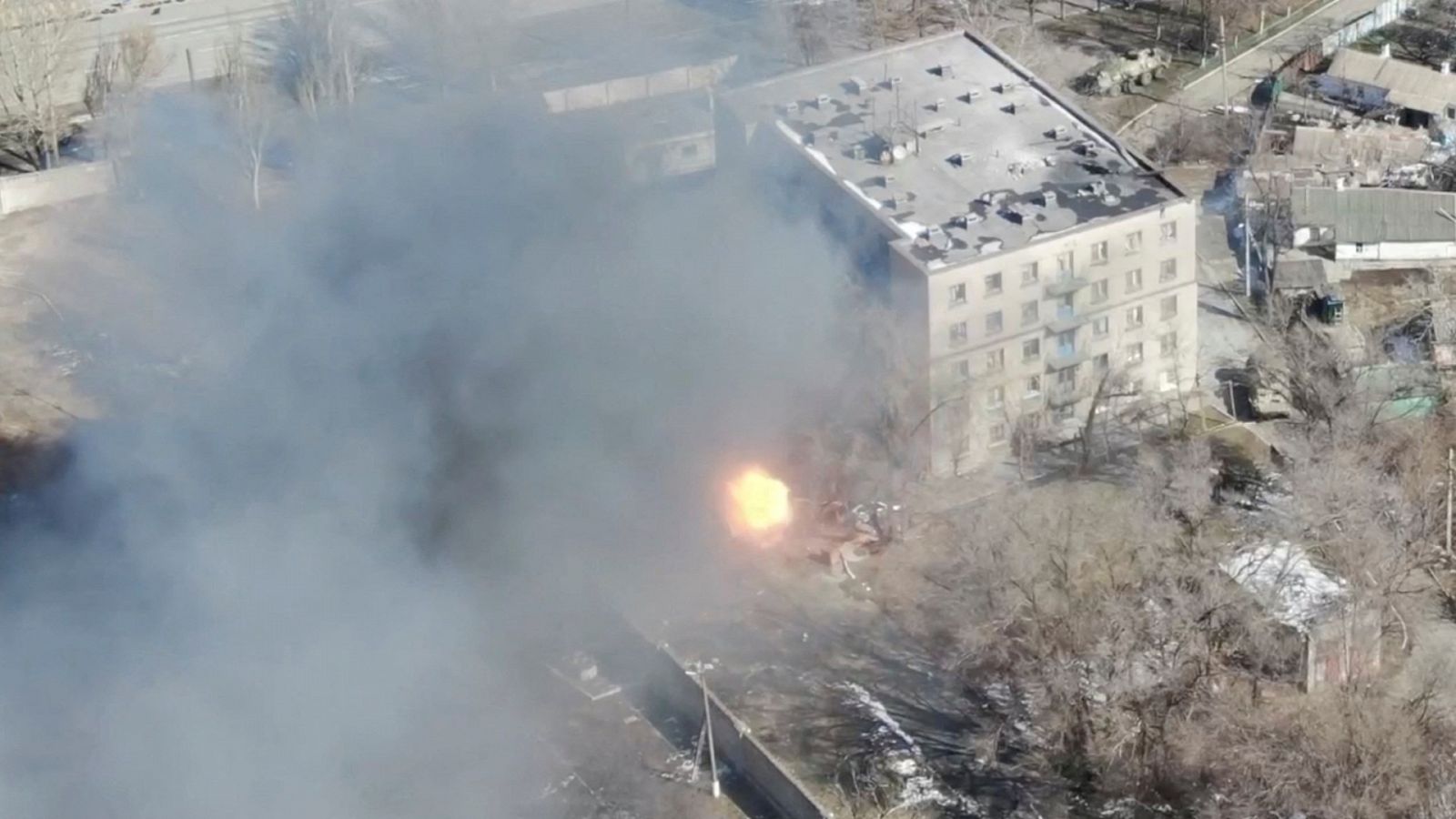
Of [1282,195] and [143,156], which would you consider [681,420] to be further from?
[143,156]

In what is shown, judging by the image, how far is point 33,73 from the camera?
119 feet

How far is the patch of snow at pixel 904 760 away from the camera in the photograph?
21.7m

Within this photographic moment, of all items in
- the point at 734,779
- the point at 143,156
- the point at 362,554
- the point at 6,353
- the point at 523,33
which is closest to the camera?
the point at 734,779

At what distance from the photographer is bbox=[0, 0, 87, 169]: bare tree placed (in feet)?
118

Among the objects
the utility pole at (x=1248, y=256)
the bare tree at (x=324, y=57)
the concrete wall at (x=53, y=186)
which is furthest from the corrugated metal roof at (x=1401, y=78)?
the concrete wall at (x=53, y=186)

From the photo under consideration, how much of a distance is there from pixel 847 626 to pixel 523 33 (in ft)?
63.3

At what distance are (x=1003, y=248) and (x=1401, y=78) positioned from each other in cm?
1289

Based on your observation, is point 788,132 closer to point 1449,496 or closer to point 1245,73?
point 1449,496

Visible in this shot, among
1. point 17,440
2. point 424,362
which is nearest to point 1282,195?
point 424,362

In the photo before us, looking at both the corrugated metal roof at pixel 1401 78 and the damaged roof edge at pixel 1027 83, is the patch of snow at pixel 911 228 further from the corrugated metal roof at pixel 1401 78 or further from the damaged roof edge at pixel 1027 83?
the corrugated metal roof at pixel 1401 78

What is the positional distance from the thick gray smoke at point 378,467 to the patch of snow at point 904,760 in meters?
3.68

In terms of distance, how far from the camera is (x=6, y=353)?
3047 cm

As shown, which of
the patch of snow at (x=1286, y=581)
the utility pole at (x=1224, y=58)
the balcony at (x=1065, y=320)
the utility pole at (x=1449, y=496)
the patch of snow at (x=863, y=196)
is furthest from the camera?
the utility pole at (x=1224, y=58)

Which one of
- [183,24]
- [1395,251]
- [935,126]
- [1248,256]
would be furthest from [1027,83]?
[183,24]
